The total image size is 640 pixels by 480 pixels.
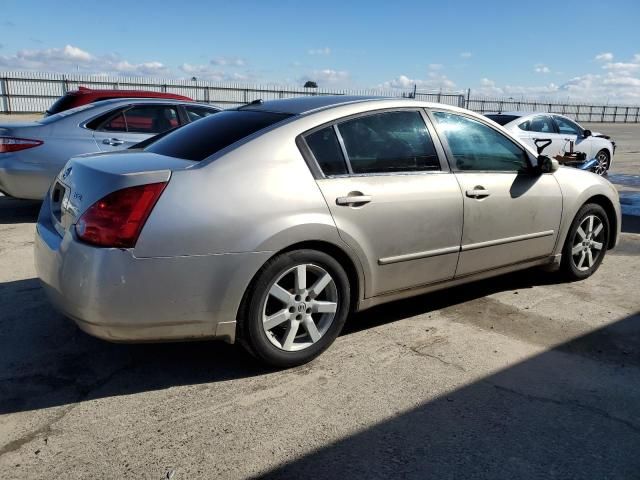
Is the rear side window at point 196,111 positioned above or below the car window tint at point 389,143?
above

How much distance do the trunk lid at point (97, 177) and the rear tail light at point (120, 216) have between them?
4 cm

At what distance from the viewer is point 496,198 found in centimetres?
414

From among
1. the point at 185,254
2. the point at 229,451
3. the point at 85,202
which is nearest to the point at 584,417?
the point at 229,451

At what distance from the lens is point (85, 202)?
295 centimetres

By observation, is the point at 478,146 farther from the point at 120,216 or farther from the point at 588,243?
the point at 120,216

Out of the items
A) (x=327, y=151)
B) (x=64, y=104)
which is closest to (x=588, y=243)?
(x=327, y=151)

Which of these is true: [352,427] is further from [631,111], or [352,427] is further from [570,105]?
[631,111]

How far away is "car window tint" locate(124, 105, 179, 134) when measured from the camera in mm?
7391

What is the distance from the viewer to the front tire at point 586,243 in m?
4.85

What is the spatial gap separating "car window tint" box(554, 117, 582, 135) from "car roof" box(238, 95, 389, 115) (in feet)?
32.5

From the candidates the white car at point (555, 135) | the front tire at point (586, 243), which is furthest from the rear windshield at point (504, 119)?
the front tire at point (586, 243)

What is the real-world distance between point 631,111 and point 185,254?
222ft

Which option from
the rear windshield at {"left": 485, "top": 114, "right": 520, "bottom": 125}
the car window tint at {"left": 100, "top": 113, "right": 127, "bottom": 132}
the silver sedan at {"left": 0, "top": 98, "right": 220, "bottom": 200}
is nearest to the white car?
the rear windshield at {"left": 485, "top": 114, "right": 520, "bottom": 125}

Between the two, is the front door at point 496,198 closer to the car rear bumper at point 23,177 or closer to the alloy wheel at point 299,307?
the alloy wheel at point 299,307
